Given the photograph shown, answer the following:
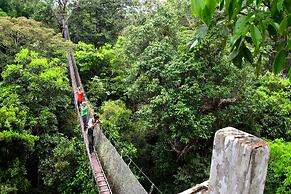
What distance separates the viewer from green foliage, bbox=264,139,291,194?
6.55 meters

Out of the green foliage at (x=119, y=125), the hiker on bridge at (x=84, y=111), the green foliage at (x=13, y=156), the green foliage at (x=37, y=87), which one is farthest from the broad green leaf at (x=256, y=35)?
the green foliage at (x=37, y=87)

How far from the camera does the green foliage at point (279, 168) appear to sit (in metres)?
6.55

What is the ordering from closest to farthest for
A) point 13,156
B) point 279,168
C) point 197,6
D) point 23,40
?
point 197,6 < point 279,168 < point 13,156 < point 23,40

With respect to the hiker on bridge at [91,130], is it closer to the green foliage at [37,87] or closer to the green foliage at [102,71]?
the green foliage at [37,87]

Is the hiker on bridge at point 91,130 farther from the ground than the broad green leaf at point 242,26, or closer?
closer

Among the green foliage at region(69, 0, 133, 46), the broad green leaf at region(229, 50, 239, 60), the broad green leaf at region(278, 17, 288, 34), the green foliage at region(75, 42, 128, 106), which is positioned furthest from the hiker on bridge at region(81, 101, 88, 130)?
the green foliage at region(69, 0, 133, 46)

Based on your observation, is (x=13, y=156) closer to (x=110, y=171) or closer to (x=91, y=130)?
(x=91, y=130)

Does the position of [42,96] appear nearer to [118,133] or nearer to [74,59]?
[118,133]

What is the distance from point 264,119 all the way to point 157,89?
257cm

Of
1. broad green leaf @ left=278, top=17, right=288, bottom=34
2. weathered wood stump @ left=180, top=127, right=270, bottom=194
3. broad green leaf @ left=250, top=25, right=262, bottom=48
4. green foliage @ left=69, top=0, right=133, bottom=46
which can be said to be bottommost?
weathered wood stump @ left=180, top=127, right=270, bottom=194

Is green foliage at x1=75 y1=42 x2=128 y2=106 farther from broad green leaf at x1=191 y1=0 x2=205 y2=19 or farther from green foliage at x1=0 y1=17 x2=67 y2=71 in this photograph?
broad green leaf at x1=191 y1=0 x2=205 y2=19

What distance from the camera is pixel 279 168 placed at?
6633 mm

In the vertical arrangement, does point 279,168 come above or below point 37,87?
below

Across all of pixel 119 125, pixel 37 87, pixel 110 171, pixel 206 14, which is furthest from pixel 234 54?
pixel 119 125
